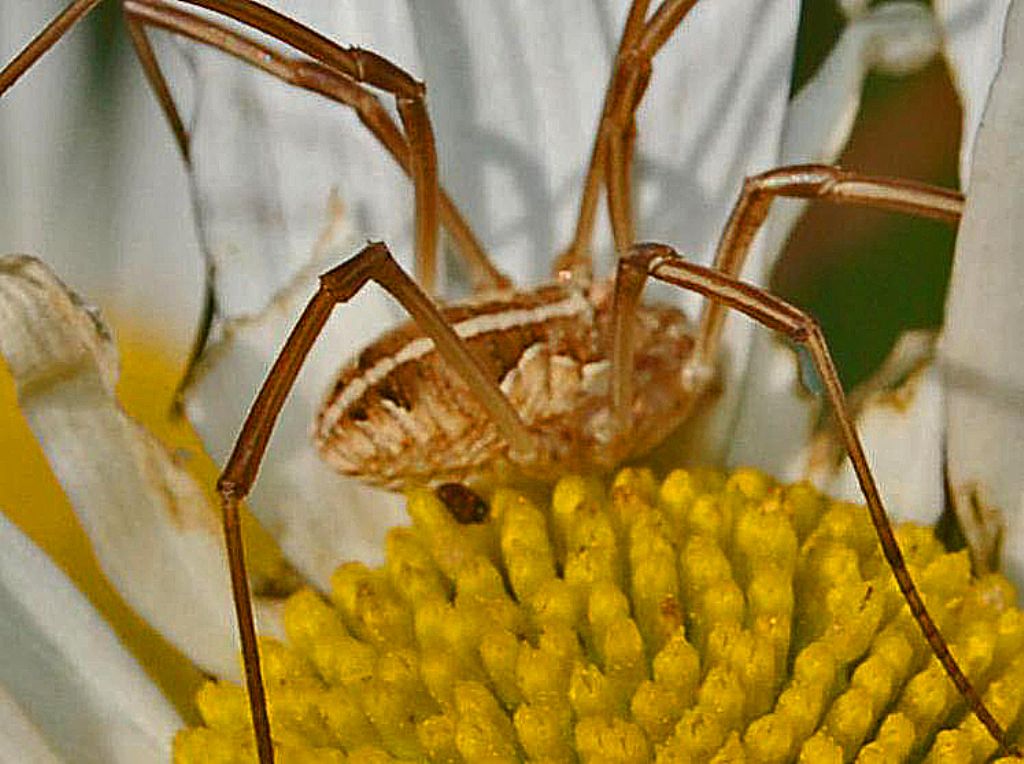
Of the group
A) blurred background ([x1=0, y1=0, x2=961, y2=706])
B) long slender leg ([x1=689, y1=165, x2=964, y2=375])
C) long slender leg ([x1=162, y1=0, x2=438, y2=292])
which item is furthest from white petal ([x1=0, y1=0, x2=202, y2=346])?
long slender leg ([x1=689, y1=165, x2=964, y2=375])

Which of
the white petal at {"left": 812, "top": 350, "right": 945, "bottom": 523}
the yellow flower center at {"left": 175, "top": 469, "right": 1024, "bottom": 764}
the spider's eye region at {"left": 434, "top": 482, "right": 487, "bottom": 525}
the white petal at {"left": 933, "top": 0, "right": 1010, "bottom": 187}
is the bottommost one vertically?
the yellow flower center at {"left": 175, "top": 469, "right": 1024, "bottom": 764}

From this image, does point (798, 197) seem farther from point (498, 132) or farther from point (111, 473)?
point (111, 473)

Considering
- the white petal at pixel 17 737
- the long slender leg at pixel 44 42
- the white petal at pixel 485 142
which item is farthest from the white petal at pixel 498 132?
the white petal at pixel 17 737

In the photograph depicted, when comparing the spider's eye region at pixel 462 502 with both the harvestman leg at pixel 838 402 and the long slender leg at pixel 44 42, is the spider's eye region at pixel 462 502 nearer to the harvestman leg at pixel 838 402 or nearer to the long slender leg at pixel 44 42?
the harvestman leg at pixel 838 402

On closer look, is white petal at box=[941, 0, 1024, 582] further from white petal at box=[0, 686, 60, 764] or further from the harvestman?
white petal at box=[0, 686, 60, 764]

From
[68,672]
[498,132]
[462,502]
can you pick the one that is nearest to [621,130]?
[498,132]

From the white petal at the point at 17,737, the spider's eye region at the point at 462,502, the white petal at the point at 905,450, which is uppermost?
the white petal at the point at 905,450

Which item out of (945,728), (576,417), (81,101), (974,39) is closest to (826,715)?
(945,728)
